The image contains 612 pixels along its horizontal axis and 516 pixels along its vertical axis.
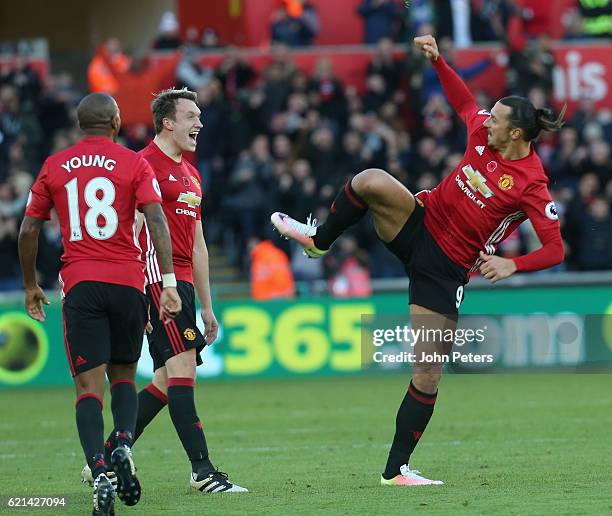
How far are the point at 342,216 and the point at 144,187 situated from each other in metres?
1.70

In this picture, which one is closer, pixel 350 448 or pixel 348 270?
pixel 350 448

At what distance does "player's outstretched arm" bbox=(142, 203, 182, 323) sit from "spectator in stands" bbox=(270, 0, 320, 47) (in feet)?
51.2

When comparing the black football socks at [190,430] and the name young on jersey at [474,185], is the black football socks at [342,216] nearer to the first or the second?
the name young on jersey at [474,185]

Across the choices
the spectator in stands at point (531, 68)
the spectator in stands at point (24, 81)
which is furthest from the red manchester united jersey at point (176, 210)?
the spectator in stands at point (531, 68)

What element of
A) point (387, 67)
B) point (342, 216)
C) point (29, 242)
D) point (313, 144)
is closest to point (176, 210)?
point (342, 216)

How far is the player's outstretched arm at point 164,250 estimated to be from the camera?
24.5 feet

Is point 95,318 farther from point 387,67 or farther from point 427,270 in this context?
point 387,67

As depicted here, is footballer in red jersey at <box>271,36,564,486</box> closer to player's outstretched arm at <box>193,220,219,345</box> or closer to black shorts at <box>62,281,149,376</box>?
player's outstretched arm at <box>193,220,219,345</box>

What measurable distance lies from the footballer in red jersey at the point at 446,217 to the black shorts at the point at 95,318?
5.78ft

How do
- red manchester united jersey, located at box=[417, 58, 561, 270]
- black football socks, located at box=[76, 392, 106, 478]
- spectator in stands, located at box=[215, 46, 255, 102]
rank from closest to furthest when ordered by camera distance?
black football socks, located at box=[76, 392, 106, 478], red manchester united jersey, located at box=[417, 58, 561, 270], spectator in stands, located at box=[215, 46, 255, 102]

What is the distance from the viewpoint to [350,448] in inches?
428

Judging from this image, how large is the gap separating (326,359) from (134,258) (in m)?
9.96

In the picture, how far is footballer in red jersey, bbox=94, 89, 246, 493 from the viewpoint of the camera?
8469 mm

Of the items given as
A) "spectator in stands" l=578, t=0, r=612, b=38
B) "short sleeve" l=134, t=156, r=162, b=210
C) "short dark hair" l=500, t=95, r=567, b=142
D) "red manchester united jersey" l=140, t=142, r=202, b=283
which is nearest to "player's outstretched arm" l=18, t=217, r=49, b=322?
"short sleeve" l=134, t=156, r=162, b=210
